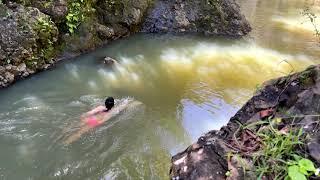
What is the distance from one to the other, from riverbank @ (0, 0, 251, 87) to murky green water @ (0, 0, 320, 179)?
35 cm

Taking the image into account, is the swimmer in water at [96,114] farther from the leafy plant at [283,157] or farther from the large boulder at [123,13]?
the large boulder at [123,13]

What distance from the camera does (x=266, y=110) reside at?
11.8 feet

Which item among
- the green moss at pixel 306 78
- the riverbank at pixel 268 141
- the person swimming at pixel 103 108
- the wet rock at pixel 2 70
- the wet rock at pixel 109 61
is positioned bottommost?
the person swimming at pixel 103 108

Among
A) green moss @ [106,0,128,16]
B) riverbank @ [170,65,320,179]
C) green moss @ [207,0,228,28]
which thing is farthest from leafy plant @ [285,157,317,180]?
green moss @ [207,0,228,28]

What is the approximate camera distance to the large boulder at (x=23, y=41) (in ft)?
25.9

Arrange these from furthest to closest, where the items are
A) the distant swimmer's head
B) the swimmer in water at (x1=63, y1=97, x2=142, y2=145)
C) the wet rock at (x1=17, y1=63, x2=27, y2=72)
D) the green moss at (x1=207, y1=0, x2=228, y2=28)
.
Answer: the green moss at (x1=207, y1=0, x2=228, y2=28) → the wet rock at (x1=17, y1=63, x2=27, y2=72) → the distant swimmer's head → the swimmer in water at (x1=63, y1=97, x2=142, y2=145)

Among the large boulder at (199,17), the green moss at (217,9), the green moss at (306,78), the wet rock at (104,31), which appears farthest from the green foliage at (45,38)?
the green moss at (306,78)

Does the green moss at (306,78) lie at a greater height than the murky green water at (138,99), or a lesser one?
greater

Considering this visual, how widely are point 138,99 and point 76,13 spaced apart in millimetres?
3371

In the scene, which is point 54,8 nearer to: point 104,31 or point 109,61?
point 104,31

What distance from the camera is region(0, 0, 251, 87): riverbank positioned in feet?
26.7

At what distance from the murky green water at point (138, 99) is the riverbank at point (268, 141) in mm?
2110

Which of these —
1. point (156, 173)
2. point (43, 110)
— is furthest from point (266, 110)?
point (43, 110)

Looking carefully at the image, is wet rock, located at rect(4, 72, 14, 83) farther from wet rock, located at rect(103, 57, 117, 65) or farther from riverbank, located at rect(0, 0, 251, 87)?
wet rock, located at rect(103, 57, 117, 65)
